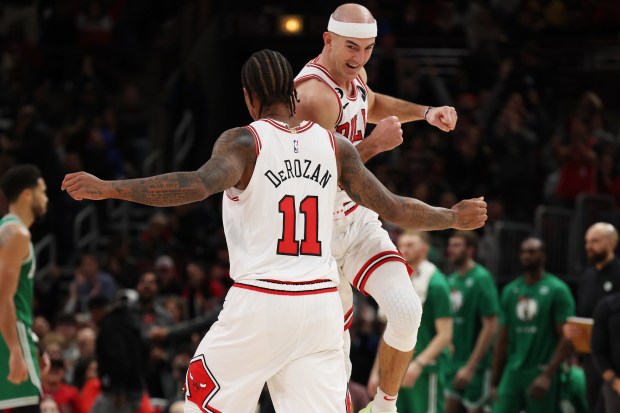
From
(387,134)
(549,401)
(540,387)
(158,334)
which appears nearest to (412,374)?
(540,387)

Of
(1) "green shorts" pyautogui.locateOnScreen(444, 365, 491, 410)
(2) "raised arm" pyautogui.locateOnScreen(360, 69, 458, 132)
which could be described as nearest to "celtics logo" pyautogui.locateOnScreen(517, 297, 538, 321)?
(1) "green shorts" pyautogui.locateOnScreen(444, 365, 491, 410)

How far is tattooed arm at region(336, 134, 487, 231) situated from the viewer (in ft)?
19.4

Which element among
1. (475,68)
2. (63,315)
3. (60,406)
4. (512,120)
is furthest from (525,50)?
(60,406)

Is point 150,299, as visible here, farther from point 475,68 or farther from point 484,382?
point 475,68

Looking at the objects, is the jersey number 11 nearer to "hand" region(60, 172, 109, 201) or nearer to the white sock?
"hand" region(60, 172, 109, 201)

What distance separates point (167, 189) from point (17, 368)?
284cm

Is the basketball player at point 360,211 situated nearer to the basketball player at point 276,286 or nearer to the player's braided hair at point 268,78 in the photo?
the player's braided hair at point 268,78

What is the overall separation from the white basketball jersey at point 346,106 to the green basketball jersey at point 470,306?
17.4 feet

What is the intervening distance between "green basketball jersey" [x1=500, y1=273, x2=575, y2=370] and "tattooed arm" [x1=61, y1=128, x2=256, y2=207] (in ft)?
21.8

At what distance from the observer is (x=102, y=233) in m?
18.3

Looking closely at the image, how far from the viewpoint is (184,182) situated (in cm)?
550

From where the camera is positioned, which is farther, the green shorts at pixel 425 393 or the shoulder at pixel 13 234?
the green shorts at pixel 425 393

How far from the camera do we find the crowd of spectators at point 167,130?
538 inches

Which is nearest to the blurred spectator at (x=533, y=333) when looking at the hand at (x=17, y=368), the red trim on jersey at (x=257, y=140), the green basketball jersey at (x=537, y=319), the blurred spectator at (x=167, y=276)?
the green basketball jersey at (x=537, y=319)
